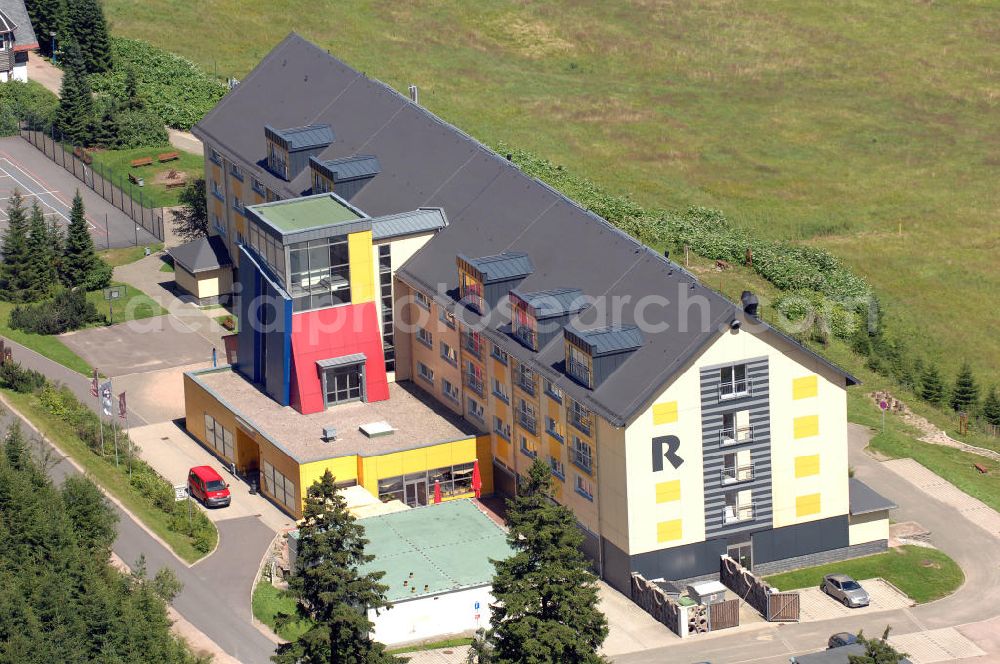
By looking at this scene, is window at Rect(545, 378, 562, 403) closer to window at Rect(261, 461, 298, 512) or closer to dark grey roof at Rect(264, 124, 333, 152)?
window at Rect(261, 461, 298, 512)

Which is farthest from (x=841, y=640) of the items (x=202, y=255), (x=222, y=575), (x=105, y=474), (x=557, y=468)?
(x=202, y=255)

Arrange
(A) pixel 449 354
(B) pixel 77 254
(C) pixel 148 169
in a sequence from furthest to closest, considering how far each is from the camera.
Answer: (C) pixel 148 169
(B) pixel 77 254
(A) pixel 449 354

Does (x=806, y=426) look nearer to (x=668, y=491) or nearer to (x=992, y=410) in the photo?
(x=668, y=491)

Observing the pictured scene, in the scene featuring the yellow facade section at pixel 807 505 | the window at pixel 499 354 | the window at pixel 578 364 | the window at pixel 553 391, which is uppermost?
the window at pixel 578 364

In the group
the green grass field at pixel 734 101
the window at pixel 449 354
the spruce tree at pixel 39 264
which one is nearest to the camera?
the window at pixel 449 354

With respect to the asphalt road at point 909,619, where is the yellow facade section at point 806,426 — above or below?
above

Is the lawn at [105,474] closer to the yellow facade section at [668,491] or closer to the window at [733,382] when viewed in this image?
the yellow facade section at [668,491]

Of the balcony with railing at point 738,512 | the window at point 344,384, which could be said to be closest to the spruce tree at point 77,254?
the window at point 344,384
